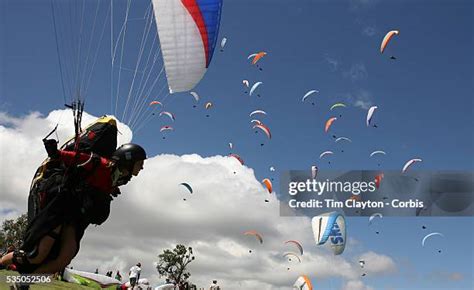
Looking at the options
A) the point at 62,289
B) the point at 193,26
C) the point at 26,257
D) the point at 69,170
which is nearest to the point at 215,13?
the point at 193,26

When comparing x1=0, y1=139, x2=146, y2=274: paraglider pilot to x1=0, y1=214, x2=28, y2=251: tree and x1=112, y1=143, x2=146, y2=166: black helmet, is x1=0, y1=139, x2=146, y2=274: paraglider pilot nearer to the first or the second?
x1=112, y1=143, x2=146, y2=166: black helmet

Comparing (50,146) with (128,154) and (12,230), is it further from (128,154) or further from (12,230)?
(12,230)

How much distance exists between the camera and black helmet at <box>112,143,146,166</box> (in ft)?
20.2

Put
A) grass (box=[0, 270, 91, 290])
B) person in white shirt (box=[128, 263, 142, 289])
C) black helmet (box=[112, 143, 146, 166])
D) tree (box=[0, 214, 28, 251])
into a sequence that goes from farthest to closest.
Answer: tree (box=[0, 214, 28, 251]) → person in white shirt (box=[128, 263, 142, 289]) → grass (box=[0, 270, 91, 290]) → black helmet (box=[112, 143, 146, 166])

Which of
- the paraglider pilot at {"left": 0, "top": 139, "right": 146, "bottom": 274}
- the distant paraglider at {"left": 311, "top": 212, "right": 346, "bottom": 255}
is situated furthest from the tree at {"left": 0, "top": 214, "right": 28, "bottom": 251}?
the paraglider pilot at {"left": 0, "top": 139, "right": 146, "bottom": 274}

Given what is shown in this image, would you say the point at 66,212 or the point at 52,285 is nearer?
the point at 66,212

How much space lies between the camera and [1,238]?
42.1m

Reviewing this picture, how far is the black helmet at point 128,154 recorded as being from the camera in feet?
20.2

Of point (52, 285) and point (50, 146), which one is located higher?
point (50, 146)

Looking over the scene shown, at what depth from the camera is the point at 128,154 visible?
618cm

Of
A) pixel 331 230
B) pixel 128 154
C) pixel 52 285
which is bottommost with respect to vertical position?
pixel 52 285

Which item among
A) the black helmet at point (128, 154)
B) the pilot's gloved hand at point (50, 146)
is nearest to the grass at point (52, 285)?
the black helmet at point (128, 154)

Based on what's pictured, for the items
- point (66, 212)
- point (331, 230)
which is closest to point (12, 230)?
point (331, 230)

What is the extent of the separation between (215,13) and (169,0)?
88cm
